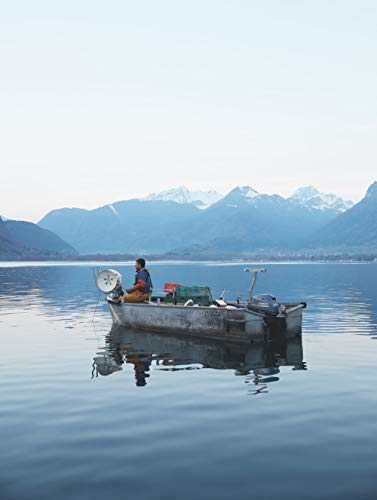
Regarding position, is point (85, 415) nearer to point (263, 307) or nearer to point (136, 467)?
point (136, 467)

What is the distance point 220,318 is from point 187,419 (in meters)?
14.5

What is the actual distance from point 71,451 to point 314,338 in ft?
74.2

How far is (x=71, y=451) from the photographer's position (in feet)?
45.4

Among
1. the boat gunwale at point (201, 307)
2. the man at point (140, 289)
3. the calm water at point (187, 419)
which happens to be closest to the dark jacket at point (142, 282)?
the man at point (140, 289)

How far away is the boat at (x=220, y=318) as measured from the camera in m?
30.3

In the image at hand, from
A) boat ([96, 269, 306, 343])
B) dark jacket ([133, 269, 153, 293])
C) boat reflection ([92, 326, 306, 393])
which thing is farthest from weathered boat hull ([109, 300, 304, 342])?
dark jacket ([133, 269, 153, 293])

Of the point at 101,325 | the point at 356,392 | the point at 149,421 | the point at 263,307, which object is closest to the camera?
the point at 149,421

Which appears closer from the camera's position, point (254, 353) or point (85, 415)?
point (85, 415)

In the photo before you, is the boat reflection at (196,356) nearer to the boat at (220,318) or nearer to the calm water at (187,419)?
the calm water at (187,419)

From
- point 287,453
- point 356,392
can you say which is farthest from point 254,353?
point 287,453

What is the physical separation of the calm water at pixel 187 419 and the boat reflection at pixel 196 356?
86 millimetres

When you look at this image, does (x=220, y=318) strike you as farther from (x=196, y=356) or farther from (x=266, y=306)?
(x=196, y=356)

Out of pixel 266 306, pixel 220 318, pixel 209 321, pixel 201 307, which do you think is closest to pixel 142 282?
pixel 201 307

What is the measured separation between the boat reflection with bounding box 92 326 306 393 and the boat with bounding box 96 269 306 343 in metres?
0.45
